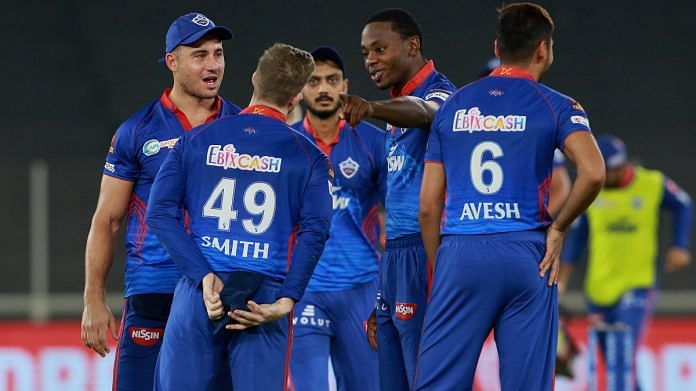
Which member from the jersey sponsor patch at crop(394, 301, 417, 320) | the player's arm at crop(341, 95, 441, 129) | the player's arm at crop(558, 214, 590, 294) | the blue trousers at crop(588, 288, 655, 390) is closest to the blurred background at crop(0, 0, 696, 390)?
the player's arm at crop(558, 214, 590, 294)

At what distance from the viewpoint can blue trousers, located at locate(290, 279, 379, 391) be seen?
19.9ft

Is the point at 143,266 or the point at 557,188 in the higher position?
the point at 557,188

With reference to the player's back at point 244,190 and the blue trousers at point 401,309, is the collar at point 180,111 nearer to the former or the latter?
the player's back at point 244,190

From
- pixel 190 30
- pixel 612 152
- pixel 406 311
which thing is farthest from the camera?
pixel 612 152

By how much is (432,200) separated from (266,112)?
729mm

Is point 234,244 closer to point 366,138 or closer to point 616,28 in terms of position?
point 366,138

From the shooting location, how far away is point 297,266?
4430 mm

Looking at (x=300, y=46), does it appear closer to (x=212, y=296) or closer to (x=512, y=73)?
(x=512, y=73)

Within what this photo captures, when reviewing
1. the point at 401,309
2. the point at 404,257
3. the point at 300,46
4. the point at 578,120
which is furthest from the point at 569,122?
the point at 300,46

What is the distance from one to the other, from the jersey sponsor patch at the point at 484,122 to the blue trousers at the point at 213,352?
3.06ft

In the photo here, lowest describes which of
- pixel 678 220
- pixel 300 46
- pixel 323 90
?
pixel 678 220

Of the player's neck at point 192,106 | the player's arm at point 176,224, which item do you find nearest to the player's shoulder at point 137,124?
the player's neck at point 192,106

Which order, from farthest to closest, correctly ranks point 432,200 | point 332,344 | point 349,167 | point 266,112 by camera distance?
1. point 349,167
2. point 332,344
3. point 432,200
4. point 266,112

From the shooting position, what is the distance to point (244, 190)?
14.4ft
